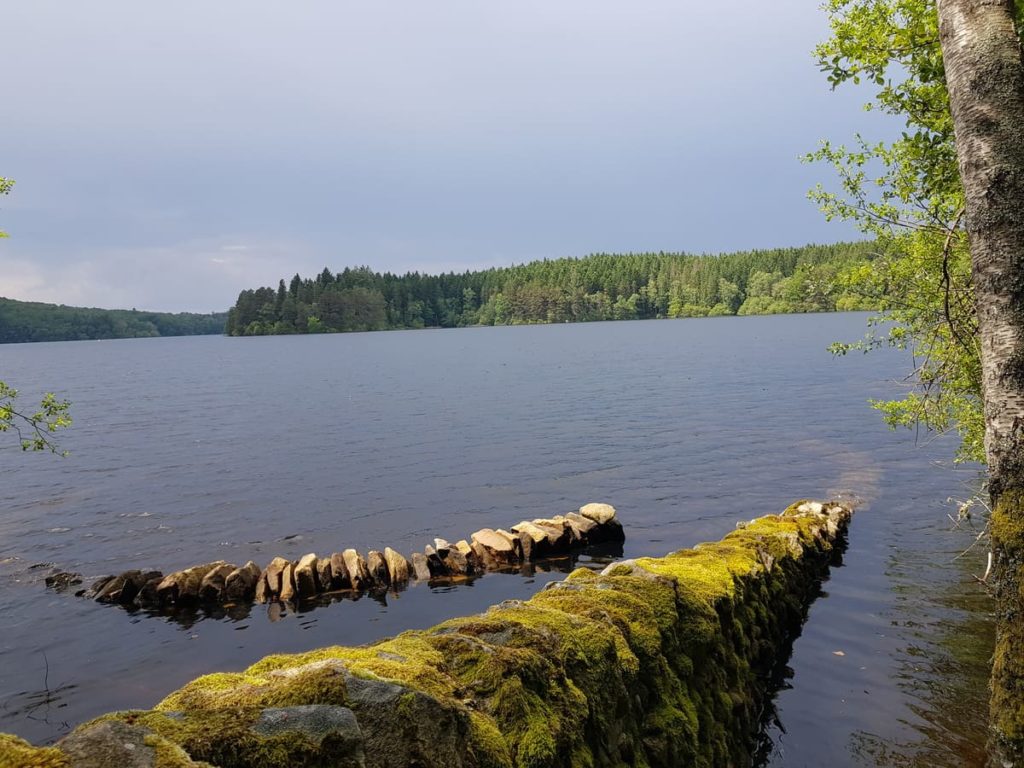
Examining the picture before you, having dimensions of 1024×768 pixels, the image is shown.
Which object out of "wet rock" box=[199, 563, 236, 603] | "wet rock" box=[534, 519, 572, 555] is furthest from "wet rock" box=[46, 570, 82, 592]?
"wet rock" box=[534, 519, 572, 555]

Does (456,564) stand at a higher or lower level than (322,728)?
lower

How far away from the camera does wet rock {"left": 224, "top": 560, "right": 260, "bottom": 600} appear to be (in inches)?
659

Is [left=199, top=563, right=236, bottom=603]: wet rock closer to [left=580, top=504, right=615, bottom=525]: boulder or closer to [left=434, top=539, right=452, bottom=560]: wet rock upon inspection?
[left=434, top=539, right=452, bottom=560]: wet rock

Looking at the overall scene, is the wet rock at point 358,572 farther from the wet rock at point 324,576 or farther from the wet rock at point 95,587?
the wet rock at point 95,587

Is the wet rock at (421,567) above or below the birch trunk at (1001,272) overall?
below

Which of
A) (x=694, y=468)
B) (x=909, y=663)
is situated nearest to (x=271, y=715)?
(x=909, y=663)

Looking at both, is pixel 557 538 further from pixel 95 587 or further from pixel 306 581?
pixel 95 587

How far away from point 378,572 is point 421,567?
1.22 metres

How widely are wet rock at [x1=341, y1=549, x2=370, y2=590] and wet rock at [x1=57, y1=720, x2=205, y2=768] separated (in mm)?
14368

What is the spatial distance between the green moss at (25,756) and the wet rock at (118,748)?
0.04 m

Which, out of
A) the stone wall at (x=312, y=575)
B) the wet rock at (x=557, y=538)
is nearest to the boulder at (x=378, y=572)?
the stone wall at (x=312, y=575)

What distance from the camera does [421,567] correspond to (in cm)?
1788

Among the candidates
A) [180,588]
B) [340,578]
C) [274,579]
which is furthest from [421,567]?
[180,588]

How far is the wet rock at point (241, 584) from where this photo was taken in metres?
16.8
